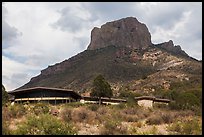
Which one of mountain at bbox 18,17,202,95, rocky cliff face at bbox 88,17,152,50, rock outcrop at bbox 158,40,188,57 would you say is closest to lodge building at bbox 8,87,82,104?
mountain at bbox 18,17,202,95

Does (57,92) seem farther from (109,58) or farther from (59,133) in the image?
(109,58)

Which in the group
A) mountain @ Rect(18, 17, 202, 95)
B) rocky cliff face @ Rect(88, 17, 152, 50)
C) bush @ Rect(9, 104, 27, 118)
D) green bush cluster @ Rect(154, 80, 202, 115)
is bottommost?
bush @ Rect(9, 104, 27, 118)

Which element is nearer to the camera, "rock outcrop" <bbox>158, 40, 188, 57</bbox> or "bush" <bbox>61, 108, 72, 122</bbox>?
"bush" <bbox>61, 108, 72, 122</bbox>

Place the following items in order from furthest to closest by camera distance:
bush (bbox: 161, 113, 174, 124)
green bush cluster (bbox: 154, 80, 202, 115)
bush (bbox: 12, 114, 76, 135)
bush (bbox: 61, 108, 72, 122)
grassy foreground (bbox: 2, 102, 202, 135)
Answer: green bush cluster (bbox: 154, 80, 202, 115) < bush (bbox: 161, 113, 174, 124) < bush (bbox: 61, 108, 72, 122) < grassy foreground (bbox: 2, 102, 202, 135) < bush (bbox: 12, 114, 76, 135)

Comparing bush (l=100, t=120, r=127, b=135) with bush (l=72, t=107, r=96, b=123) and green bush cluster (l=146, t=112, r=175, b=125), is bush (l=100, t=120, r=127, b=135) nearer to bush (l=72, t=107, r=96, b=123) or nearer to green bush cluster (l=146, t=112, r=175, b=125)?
bush (l=72, t=107, r=96, b=123)

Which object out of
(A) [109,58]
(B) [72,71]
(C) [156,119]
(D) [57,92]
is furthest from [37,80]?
(C) [156,119]

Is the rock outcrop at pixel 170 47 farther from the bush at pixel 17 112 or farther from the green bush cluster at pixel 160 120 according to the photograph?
the bush at pixel 17 112

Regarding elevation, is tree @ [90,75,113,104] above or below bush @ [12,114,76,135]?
above
